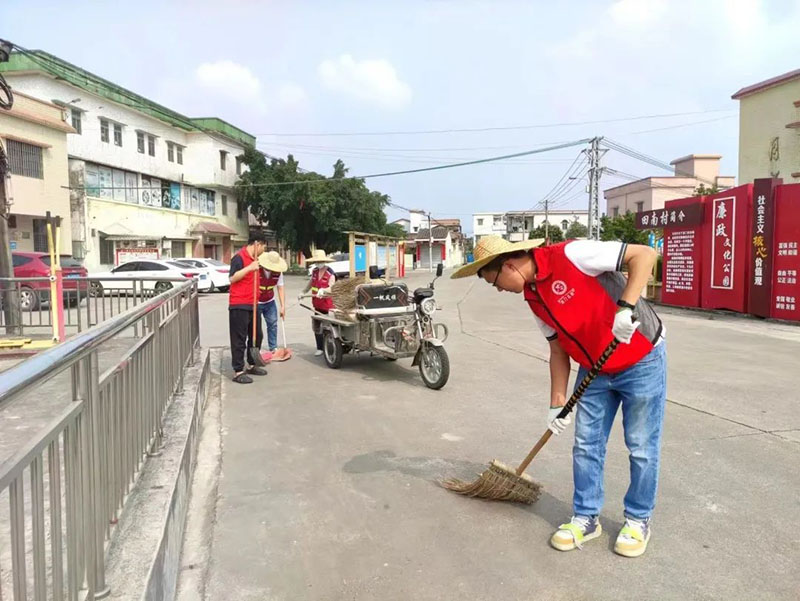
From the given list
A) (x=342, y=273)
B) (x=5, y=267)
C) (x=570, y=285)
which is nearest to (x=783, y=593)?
(x=570, y=285)

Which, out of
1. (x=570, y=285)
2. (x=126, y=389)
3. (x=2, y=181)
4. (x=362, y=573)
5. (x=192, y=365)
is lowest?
(x=362, y=573)

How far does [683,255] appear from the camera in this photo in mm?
15711

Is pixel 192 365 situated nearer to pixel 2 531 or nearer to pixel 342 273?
pixel 2 531

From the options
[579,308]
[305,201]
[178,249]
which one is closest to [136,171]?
[178,249]

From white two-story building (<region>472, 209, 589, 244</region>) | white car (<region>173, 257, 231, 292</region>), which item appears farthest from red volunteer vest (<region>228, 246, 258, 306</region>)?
white two-story building (<region>472, 209, 589, 244</region>)

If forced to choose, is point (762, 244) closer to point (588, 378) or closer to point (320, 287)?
point (320, 287)

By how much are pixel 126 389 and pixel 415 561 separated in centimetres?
160

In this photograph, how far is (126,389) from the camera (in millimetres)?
2816

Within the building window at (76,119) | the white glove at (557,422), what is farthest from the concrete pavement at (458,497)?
the building window at (76,119)

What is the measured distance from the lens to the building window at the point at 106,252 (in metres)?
26.9

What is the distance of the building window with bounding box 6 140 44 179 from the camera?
70.0ft

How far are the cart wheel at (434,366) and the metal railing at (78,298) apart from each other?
312 centimetres

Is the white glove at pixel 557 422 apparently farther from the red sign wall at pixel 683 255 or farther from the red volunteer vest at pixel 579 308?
the red sign wall at pixel 683 255

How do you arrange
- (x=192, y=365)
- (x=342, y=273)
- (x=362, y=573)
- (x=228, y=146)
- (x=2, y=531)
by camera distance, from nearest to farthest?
(x=2, y=531), (x=362, y=573), (x=192, y=365), (x=342, y=273), (x=228, y=146)
